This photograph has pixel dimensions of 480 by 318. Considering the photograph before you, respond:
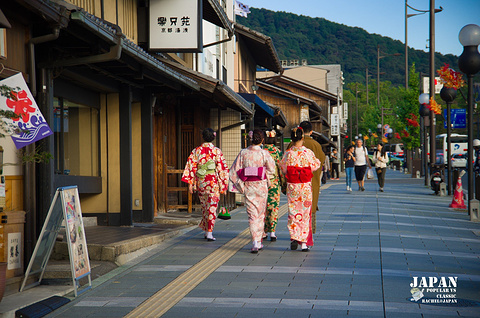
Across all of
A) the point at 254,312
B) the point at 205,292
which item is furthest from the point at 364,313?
the point at 205,292

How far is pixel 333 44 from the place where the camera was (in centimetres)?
11350

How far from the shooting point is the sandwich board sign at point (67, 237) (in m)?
6.25

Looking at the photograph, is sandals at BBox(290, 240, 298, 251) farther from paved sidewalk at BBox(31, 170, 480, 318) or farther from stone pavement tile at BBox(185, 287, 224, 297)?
stone pavement tile at BBox(185, 287, 224, 297)

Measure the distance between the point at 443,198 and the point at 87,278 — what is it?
1508cm

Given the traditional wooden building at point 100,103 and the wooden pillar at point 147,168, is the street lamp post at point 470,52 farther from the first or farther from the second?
the wooden pillar at point 147,168

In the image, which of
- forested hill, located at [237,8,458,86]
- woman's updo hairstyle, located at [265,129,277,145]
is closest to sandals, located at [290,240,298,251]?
woman's updo hairstyle, located at [265,129,277,145]

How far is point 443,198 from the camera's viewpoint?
1956cm

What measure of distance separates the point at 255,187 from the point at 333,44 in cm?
10799

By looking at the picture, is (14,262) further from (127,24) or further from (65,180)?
(127,24)

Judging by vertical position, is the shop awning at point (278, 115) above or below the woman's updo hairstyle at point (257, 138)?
above

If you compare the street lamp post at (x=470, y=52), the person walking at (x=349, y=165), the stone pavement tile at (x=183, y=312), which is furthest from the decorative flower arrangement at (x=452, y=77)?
the stone pavement tile at (x=183, y=312)

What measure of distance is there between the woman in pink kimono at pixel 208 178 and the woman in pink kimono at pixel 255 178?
749mm

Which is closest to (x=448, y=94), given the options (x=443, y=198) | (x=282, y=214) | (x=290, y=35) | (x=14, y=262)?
(x=443, y=198)

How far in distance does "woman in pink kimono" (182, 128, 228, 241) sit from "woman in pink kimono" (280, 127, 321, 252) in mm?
1406
